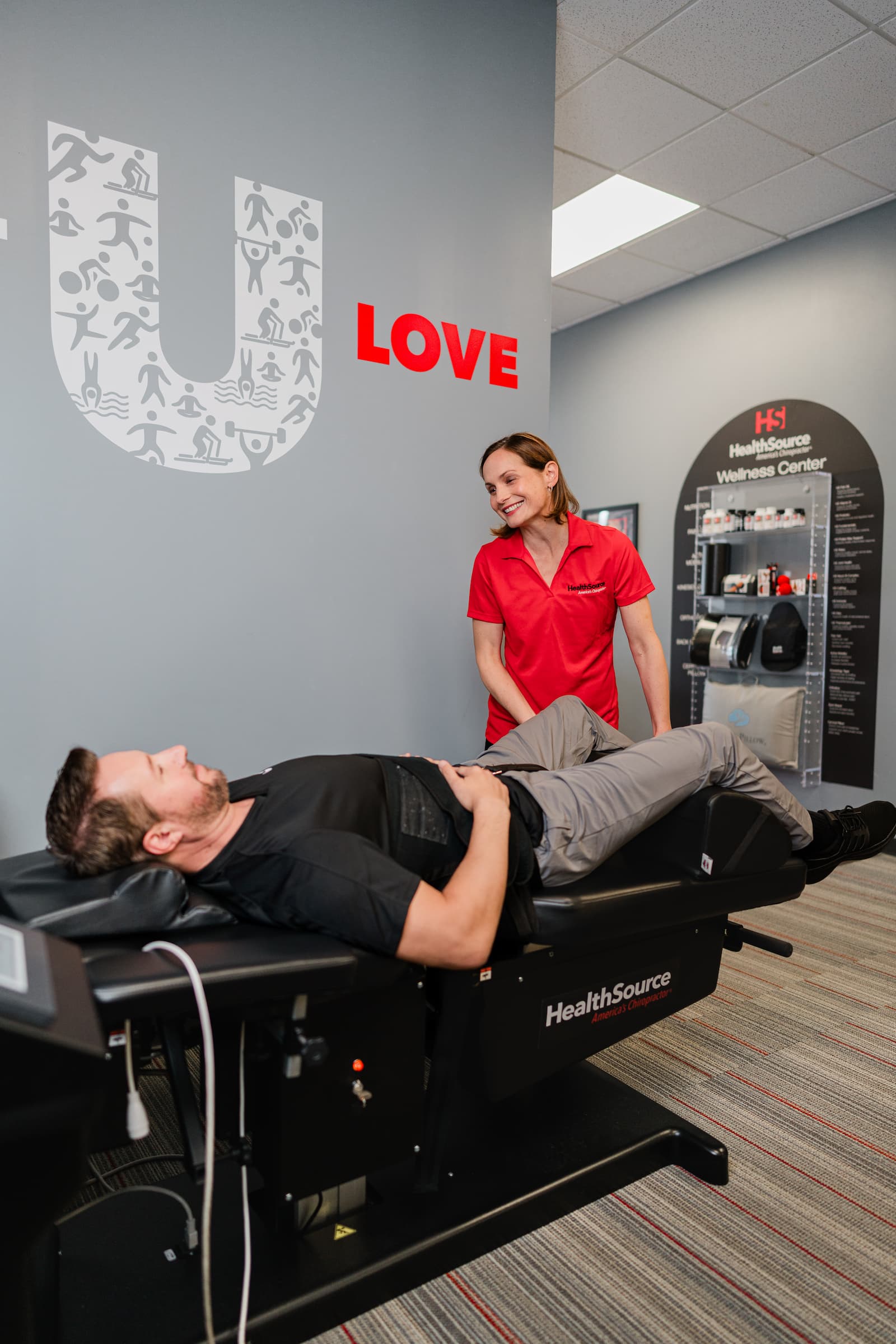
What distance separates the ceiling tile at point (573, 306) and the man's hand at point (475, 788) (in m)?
3.98

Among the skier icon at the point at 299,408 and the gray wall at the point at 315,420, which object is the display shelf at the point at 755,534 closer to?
the gray wall at the point at 315,420

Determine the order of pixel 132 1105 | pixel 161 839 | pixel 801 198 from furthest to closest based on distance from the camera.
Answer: pixel 801 198 → pixel 161 839 → pixel 132 1105

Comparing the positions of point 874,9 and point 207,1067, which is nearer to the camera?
point 207,1067

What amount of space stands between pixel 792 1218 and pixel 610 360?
181 inches

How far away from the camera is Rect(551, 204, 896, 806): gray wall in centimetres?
384

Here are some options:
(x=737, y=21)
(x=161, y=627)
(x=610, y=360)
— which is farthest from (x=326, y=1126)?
(x=610, y=360)

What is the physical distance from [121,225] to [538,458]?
1.06 meters

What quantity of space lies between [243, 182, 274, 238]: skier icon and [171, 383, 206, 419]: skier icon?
1.37ft

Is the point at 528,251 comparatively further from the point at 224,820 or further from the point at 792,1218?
the point at 792,1218

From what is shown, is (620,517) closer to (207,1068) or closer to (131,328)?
(131,328)

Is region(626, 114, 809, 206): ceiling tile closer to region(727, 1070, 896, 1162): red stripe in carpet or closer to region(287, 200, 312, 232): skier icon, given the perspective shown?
region(287, 200, 312, 232): skier icon

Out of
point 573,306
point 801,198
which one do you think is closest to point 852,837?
point 801,198

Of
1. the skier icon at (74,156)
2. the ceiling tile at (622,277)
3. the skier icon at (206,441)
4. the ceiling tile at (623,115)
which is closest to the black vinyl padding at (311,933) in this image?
the skier icon at (206,441)

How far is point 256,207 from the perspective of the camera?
204cm
